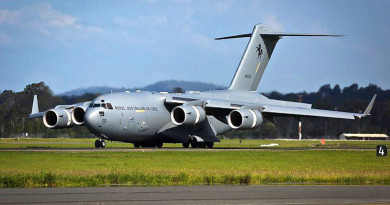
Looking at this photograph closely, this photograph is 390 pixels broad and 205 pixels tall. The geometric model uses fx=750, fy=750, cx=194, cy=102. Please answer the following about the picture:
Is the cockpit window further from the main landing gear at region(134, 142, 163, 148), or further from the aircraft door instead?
the main landing gear at region(134, 142, 163, 148)

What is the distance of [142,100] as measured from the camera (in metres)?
48.9

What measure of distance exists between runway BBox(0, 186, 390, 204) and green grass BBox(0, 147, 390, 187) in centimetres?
238

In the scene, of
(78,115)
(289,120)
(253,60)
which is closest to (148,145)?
(78,115)

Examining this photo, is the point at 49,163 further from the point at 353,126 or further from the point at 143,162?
the point at 353,126

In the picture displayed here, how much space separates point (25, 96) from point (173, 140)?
Result: 53.4 m

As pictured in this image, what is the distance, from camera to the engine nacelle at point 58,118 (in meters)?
48.8

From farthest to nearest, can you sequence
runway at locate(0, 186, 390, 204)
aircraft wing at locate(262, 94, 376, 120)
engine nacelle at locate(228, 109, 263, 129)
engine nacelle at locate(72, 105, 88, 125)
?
aircraft wing at locate(262, 94, 376, 120)
engine nacelle at locate(72, 105, 88, 125)
engine nacelle at locate(228, 109, 263, 129)
runway at locate(0, 186, 390, 204)

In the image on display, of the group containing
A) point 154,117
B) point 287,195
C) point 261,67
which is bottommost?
point 287,195

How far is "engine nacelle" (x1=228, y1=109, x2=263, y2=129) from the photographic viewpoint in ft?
156

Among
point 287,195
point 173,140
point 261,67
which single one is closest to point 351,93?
point 261,67

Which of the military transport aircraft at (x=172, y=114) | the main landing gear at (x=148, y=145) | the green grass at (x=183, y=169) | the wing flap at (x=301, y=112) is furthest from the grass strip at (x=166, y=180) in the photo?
the main landing gear at (x=148, y=145)

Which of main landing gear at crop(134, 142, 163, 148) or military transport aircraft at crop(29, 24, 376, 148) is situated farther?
main landing gear at crop(134, 142, 163, 148)

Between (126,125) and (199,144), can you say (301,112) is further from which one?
(126,125)

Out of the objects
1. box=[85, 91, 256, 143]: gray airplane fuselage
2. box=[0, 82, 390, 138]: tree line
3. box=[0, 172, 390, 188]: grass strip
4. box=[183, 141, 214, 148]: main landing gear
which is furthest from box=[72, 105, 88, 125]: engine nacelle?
box=[0, 82, 390, 138]: tree line
